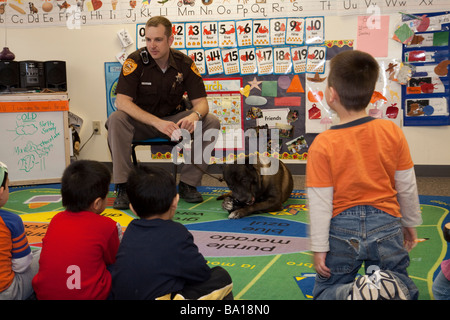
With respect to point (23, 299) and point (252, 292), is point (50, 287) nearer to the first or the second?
point (23, 299)

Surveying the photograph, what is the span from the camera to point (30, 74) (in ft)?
13.0

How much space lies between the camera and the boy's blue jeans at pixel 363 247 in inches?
48.4

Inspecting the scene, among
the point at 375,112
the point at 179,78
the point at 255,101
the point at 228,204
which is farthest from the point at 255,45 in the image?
the point at 228,204

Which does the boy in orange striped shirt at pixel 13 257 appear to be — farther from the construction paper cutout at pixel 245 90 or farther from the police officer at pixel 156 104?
the construction paper cutout at pixel 245 90

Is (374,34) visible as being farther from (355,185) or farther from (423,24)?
(355,185)

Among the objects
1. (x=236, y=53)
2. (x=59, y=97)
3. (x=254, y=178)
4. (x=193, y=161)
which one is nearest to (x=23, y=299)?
(x=254, y=178)

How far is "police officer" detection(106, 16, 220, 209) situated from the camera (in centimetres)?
291

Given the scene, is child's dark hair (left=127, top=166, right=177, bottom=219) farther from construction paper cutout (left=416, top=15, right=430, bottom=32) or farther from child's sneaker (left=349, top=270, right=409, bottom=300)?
construction paper cutout (left=416, top=15, right=430, bottom=32)

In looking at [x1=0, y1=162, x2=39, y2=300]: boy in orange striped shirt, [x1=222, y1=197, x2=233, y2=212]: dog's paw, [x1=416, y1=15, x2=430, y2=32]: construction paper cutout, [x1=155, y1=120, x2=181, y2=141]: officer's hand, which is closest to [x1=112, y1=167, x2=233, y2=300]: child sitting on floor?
[x1=0, y1=162, x2=39, y2=300]: boy in orange striped shirt

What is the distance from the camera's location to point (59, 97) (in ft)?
12.3

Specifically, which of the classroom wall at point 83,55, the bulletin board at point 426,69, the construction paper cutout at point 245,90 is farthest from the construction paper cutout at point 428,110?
the classroom wall at point 83,55

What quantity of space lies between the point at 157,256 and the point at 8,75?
3.33m

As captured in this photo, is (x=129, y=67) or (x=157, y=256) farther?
(x=129, y=67)

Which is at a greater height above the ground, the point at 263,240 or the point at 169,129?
the point at 169,129
